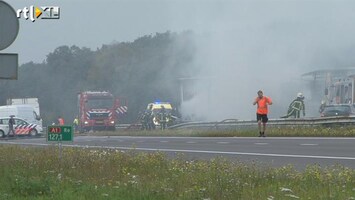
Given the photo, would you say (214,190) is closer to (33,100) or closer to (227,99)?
(227,99)

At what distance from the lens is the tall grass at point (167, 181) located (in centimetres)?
852

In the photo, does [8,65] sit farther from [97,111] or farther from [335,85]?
[97,111]

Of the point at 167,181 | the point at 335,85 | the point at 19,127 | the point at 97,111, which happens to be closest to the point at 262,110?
the point at 335,85

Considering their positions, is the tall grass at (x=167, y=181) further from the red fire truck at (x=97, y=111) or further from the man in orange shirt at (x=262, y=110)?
the red fire truck at (x=97, y=111)

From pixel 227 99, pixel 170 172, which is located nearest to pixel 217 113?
pixel 227 99

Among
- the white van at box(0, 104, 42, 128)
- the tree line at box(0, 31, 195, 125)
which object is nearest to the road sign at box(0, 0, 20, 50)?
the white van at box(0, 104, 42, 128)

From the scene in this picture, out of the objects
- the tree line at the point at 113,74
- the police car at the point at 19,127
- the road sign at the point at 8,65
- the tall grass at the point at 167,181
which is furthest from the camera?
the tree line at the point at 113,74

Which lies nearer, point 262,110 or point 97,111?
point 262,110

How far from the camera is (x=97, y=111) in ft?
176

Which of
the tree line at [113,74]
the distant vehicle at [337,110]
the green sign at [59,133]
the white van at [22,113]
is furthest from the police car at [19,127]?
the green sign at [59,133]

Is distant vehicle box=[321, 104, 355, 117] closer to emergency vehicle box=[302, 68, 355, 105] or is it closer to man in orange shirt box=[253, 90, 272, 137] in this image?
emergency vehicle box=[302, 68, 355, 105]

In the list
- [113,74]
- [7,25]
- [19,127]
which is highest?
[113,74]

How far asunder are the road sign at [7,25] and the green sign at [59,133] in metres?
2.25

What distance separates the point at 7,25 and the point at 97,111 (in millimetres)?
42780
